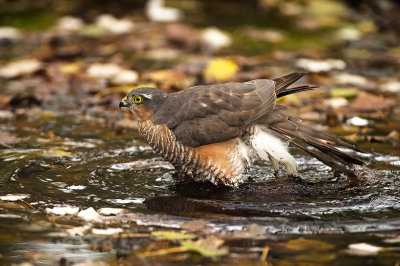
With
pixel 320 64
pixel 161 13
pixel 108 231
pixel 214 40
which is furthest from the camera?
pixel 161 13

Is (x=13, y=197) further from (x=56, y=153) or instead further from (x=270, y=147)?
(x=270, y=147)

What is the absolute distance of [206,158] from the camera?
6012mm

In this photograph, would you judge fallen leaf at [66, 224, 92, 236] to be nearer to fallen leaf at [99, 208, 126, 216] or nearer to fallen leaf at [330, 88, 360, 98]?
fallen leaf at [99, 208, 126, 216]

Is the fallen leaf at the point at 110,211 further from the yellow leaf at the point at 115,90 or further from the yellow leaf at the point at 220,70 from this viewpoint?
the yellow leaf at the point at 220,70

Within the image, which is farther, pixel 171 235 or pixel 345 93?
pixel 345 93

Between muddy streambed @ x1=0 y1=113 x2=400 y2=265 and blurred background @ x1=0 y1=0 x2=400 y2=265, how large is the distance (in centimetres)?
2

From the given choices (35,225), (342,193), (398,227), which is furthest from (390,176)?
(35,225)

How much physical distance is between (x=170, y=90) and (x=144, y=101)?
114 inches

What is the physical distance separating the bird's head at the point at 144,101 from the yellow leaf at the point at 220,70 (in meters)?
3.40

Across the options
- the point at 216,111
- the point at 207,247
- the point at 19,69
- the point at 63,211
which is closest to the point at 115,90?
the point at 19,69

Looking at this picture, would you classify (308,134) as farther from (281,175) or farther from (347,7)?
(347,7)

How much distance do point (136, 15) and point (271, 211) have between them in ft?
29.9

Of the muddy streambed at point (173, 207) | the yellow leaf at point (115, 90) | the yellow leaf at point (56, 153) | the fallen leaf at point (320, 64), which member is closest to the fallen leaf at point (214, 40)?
the fallen leaf at point (320, 64)

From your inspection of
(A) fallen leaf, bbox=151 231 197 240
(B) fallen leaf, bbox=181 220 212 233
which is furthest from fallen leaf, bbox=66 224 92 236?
(B) fallen leaf, bbox=181 220 212 233
